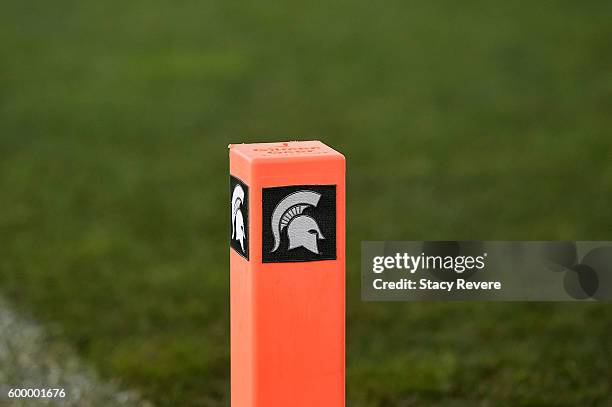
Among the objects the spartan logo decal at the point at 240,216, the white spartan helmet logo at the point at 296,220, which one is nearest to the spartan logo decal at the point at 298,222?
the white spartan helmet logo at the point at 296,220

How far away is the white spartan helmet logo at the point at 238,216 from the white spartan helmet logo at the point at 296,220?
0.18 meters

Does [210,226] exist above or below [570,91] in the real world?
below

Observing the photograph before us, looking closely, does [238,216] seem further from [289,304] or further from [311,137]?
[311,137]

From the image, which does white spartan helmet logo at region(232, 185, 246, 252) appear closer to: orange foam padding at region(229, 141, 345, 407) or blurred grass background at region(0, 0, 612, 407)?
orange foam padding at region(229, 141, 345, 407)

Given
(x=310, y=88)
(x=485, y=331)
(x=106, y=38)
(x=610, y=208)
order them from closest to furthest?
(x=485, y=331), (x=610, y=208), (x=310, y=88), (x=106, y=38)

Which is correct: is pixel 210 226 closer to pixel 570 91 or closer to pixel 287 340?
pixel 287 340

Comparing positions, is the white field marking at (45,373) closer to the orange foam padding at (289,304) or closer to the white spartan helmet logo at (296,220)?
the orange foam padding at (289,304)

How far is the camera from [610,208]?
10141 mm

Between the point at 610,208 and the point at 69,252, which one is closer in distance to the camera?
the point at 69,252

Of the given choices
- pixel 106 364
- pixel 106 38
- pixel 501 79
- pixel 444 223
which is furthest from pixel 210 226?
pixel 106 38

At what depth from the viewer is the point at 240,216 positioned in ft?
18.1

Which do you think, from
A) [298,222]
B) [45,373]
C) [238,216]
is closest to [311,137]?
[45,373]

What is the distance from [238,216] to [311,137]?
6.62 meters

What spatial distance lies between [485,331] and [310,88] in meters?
6.34
